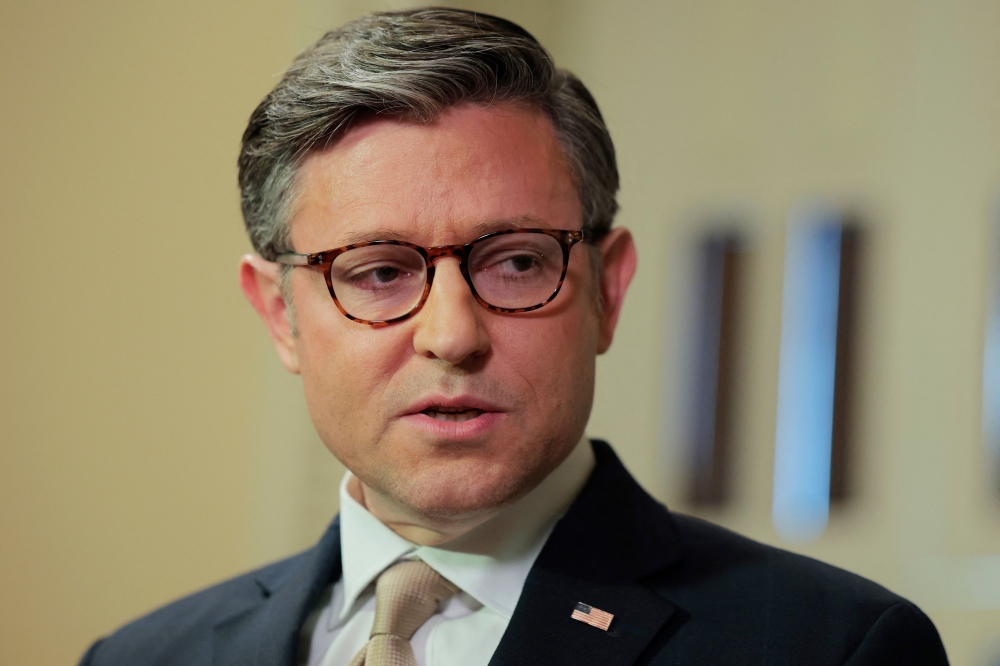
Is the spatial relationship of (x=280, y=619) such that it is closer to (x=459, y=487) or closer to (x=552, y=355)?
(x=459, y=487)

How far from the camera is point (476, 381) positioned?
146cm

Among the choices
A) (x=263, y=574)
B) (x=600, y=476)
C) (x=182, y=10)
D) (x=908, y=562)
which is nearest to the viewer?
(x=600, y=476)

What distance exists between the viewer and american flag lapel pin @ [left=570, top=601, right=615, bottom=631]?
150 cm

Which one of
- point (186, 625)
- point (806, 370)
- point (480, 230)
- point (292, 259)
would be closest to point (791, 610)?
point (480, 230)

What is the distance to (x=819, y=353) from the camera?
14.2ft

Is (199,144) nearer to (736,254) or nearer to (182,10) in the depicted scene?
(182,10)

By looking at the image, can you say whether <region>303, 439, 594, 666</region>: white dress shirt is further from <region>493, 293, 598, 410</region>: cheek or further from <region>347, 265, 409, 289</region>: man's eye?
<region>347, 265, 409, 289</region>: man's eye

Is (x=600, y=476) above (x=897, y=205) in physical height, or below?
below

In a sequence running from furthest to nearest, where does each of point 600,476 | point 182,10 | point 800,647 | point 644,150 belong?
point 644,150
point 182,10
point 600,476
point 800,647

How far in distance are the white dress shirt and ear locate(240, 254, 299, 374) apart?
283mm

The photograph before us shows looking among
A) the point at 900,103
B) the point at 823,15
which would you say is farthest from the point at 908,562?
the point at 823,15

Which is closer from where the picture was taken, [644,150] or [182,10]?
[182,10]

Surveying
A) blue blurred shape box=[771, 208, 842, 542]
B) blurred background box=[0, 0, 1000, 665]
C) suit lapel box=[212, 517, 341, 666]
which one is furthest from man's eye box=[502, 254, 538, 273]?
blue blurred shape box=[771, 208, 842, 542]

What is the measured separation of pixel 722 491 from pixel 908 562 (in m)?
0.79
